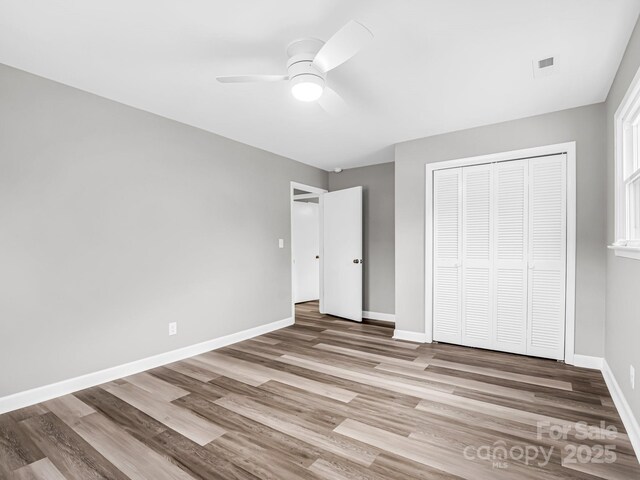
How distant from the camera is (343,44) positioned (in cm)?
173

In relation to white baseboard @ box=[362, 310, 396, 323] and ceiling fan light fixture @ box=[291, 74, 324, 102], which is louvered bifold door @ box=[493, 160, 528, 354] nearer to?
white baseboard @ box=[362, 310, 396, 323]

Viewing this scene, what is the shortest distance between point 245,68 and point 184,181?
1509 mm

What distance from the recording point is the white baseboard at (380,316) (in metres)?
5.10

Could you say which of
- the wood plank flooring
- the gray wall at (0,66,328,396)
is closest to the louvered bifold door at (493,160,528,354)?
the wood plank flooring

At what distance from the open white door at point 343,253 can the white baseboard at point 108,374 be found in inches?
63.6

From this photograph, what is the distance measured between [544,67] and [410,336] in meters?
2.95

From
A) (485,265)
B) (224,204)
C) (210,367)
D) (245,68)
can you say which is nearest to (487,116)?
(485,265)

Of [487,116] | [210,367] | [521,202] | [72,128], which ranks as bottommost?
[210,367]

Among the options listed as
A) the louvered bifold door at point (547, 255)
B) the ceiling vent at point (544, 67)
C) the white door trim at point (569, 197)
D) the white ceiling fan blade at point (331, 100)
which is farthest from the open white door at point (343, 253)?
the ceiling vent at point (544, 67)

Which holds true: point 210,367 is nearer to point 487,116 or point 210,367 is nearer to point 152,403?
point 152,403

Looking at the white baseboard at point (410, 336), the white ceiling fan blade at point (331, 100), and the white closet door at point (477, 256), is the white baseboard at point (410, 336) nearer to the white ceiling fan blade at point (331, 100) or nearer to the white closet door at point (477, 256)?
the white closet door at point (477, 256)

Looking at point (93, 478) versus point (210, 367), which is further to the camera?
point (210, 367)

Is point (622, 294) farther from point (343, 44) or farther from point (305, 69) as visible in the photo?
point (305, 69)

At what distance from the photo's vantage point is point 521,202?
3404 mm
